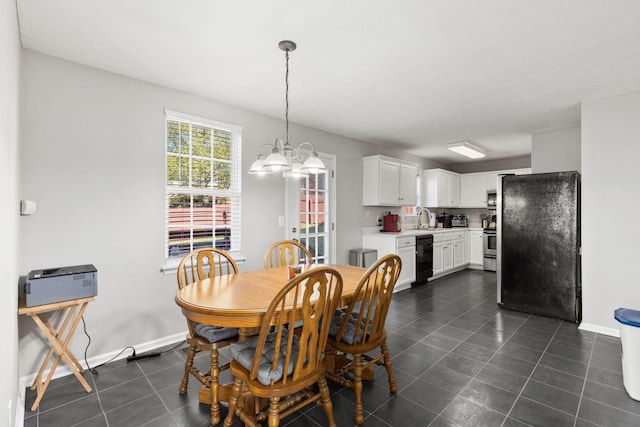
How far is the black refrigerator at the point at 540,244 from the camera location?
143 inches

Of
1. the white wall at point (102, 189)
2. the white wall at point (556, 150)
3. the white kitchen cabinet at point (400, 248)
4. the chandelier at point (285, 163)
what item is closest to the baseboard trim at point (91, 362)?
the white wall at point (102, 189)

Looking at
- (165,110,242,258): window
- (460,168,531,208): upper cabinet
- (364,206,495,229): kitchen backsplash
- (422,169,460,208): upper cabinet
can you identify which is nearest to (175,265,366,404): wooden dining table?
(165,110,242,258): window

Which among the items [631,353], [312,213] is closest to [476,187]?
[312,213]

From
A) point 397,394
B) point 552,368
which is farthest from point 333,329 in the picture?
point 552,368

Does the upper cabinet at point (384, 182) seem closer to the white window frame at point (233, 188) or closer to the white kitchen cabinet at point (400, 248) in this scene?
the white kitchen cabinet at point (400, 248)

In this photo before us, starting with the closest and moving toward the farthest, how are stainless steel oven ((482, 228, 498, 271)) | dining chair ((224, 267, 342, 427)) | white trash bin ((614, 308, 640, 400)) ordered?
1. dining chair ((224, 267, 342, 427))
2. white trash bin ((614, 308, 640, 400))
3. stainless steel oven ((482, 228, 498, 271))

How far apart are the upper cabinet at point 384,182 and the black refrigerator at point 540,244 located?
1670 millimetres

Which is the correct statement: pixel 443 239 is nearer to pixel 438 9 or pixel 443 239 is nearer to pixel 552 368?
pixel 552 368

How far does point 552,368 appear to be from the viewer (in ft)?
8.45

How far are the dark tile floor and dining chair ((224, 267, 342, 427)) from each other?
38 cm

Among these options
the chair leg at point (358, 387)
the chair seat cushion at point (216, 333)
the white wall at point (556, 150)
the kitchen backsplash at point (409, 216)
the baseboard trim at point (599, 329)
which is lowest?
the baseboard trim at point (599, 329)

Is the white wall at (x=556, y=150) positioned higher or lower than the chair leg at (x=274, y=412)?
higher

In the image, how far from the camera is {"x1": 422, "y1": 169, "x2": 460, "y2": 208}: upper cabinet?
664 centimetres

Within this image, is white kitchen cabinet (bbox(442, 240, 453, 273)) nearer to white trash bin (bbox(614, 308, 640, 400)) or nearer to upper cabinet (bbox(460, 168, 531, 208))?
upper cabinet (bbox(460, 168, 531, 208))
